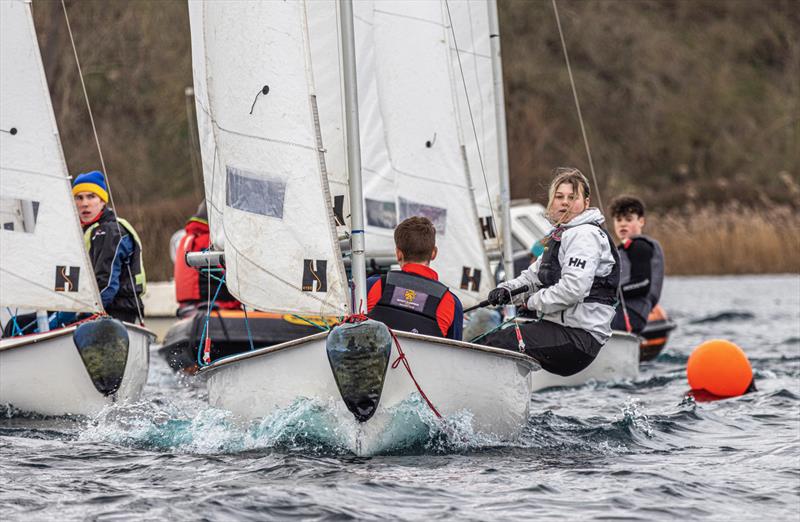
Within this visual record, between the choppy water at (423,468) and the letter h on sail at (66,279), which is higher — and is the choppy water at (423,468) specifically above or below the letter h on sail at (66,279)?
below

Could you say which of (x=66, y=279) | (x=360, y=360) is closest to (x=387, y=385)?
(x=360, y=360)

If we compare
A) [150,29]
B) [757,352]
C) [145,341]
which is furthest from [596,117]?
[145,341]

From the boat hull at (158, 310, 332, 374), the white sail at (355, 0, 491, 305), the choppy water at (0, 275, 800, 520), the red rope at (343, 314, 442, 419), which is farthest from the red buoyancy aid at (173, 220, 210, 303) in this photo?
the red rope at (343, 314, 442, 419)

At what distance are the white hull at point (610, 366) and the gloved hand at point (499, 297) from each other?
3430mm

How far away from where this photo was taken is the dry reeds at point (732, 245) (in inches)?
829

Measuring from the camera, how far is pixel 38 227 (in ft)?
25.5

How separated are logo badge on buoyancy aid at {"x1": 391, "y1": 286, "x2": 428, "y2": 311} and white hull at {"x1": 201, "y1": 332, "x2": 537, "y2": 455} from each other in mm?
290

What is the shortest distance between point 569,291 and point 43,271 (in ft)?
9.87

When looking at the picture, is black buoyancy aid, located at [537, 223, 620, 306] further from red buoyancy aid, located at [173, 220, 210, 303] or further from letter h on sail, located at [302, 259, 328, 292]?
red buoyancy aid, located at [173, 220, 210, 303]

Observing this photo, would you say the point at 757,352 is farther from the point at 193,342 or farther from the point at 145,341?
the point at 145,341

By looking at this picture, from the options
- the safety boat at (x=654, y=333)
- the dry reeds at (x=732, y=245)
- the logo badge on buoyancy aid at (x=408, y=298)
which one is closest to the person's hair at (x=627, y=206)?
the safety boat at (x=654, y=333)

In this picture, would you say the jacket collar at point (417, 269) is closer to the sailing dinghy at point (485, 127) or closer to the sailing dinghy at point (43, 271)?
the sailing dinghy at point (43, 271)

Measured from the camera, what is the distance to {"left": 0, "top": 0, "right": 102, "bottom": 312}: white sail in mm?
7738

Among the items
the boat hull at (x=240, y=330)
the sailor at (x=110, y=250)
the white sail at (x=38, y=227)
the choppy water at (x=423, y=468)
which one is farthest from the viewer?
the boat hull at (x=240, y=330)
